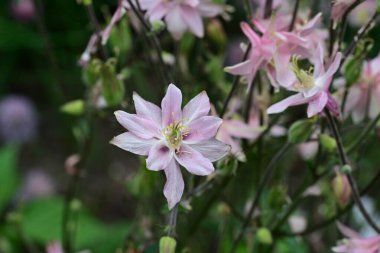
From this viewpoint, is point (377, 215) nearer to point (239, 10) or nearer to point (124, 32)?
point (124, 32)

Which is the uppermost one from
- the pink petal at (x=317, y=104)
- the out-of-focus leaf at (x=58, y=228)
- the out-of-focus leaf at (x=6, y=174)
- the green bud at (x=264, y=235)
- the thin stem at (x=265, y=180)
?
the pink petal at (x=317, y=104)

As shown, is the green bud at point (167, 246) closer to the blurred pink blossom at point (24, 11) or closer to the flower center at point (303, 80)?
the flower center at point (303, 80)

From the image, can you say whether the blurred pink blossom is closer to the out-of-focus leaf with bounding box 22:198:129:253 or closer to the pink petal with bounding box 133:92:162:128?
Result: the out-of-focus leaf with bounding box 22:198:129:253

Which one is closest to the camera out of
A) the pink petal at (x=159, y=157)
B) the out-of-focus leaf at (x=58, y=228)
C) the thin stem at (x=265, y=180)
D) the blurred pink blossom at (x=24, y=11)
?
the pink petal at (x=159, y=157)

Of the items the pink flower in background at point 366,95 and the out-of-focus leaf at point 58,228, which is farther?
the out-of-focus leaf at point 58,228

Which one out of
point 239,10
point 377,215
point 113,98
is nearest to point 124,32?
point 113,98

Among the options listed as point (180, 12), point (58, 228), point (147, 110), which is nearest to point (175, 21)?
point (180, 12)

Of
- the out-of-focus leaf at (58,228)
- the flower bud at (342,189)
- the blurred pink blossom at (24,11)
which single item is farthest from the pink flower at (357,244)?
the blurred pink blossom at (24,11)
